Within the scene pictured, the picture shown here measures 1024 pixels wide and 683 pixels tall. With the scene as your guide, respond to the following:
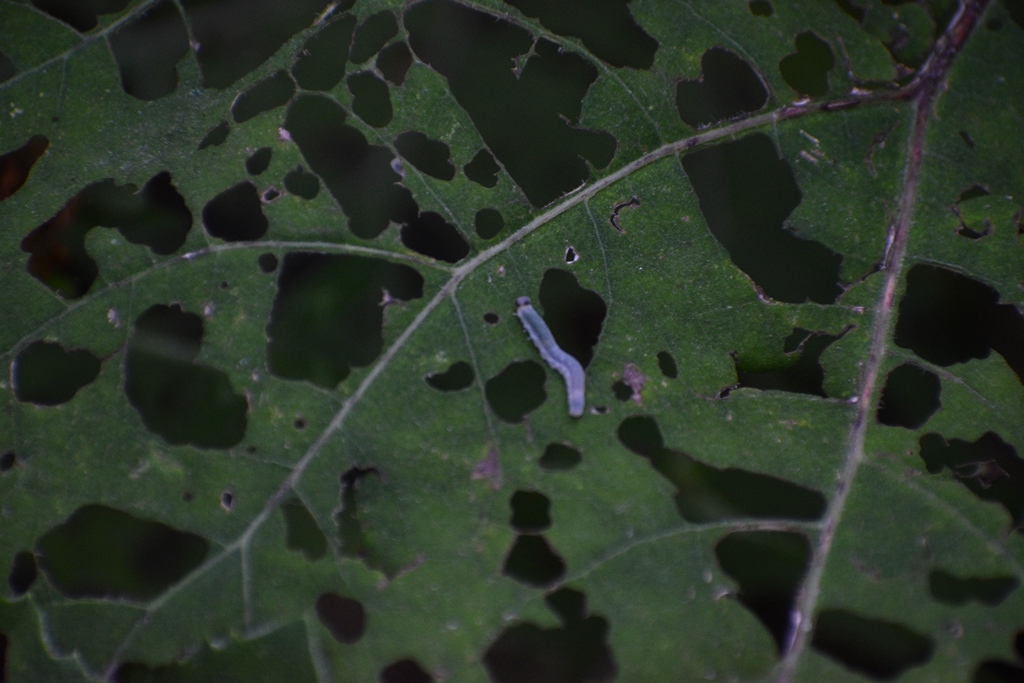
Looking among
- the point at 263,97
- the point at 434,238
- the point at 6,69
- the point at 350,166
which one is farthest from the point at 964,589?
the point at 6,69

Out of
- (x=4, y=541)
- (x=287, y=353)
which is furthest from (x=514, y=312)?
(x=4, y=541)

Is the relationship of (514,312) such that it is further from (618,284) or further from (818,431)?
(818,431)

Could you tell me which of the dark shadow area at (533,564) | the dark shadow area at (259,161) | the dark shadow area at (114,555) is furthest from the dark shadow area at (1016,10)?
the dark shadow area at (114,555)

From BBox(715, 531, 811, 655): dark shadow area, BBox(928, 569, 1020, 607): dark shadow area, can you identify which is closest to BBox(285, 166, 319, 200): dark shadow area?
BBox(715, 531, 811, 655): dark shadow area

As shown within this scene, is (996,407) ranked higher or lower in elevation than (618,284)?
lower

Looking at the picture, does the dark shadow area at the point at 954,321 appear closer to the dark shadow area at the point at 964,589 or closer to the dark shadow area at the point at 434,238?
the dark shadow area at the point at 964,589

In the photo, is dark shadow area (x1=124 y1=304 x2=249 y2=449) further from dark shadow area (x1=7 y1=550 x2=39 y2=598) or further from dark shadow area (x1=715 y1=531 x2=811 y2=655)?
dark shadow area (x1=715 y1=531 x2=811 y2=655)

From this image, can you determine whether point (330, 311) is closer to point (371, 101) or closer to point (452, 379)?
point (452, 379)
